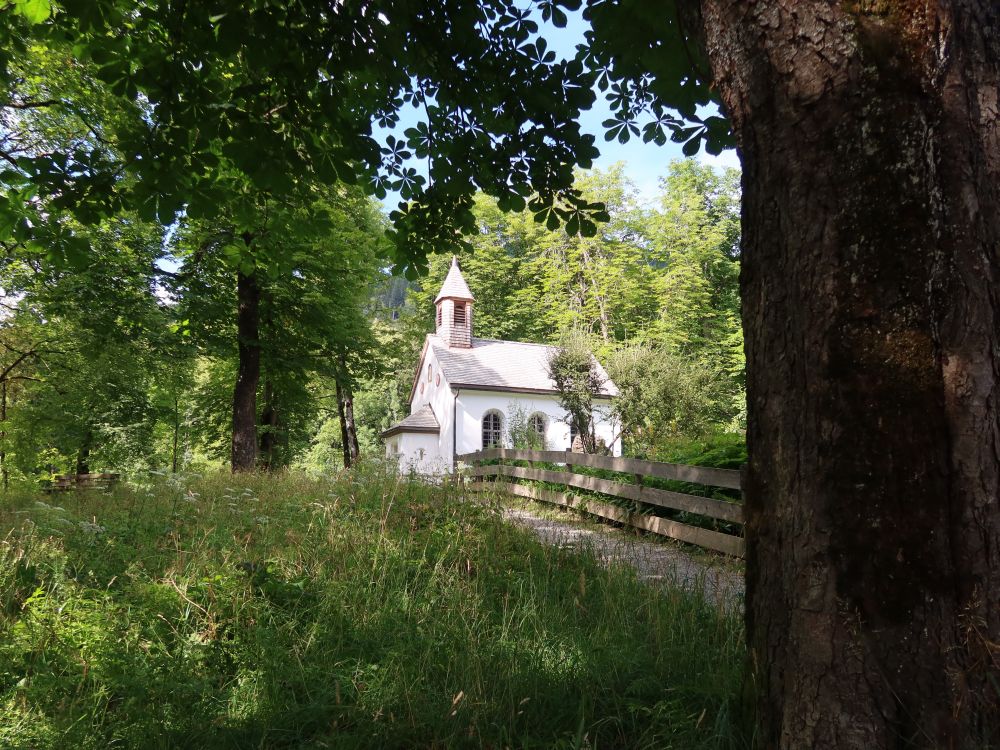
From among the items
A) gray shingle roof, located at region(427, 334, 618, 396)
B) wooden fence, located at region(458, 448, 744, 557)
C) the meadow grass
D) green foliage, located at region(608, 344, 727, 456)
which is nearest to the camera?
the meadow grass

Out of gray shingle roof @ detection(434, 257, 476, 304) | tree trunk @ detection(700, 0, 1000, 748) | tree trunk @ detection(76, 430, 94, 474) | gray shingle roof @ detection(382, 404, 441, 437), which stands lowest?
tree trunk @ detection(76, 430, 94, 474)

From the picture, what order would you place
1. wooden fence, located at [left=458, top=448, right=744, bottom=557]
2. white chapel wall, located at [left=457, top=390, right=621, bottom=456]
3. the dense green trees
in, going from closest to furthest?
wooden fence, located at [left=458, top=448, right=744, bottom=557] < white chapel wall, located at [left=457, top=390, right=621, bottom=456] < the dense green trees

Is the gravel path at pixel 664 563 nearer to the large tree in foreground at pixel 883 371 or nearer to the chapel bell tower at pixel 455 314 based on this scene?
the large tree in foreground at pixel 883 371

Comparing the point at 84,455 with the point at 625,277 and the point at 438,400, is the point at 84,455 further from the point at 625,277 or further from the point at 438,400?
the point at 625,277

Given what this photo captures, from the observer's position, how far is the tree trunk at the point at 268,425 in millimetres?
16602

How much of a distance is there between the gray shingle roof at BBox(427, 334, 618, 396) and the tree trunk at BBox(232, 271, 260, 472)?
1291cm

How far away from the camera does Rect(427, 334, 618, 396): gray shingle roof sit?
26469 mm

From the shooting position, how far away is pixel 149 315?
11.7m

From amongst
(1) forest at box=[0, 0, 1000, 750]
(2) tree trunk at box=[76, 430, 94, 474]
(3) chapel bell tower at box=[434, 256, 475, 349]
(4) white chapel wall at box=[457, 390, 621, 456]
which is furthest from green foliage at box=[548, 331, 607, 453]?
(2) tree trunk at box=[76, 430, 94, 474]

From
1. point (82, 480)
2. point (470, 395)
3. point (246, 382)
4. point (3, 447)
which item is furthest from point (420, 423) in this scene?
point (82, 480)

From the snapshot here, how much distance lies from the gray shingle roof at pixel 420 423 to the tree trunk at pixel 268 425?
9.98m

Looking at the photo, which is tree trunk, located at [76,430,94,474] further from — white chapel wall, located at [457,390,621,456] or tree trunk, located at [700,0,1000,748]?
tree trunk, located at [700,0,1000,748]

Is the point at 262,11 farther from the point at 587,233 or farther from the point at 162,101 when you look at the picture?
the point at 587,233

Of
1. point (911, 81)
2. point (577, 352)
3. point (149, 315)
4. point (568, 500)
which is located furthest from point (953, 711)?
point (577, 352)
